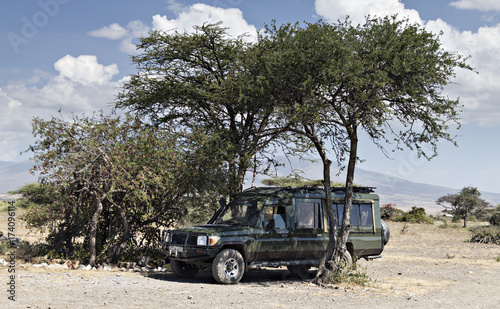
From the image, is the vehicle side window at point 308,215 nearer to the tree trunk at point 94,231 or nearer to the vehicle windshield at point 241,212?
the vehicle windshield at point 241,212

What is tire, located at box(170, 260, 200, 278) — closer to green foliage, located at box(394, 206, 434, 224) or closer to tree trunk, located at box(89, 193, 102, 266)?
tree trunk, located at box(89, 193, 102, 266)

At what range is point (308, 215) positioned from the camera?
1336cm

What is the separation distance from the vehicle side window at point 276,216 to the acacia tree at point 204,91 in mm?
3886

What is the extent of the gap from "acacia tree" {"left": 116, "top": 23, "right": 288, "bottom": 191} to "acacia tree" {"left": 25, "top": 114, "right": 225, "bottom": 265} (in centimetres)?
213

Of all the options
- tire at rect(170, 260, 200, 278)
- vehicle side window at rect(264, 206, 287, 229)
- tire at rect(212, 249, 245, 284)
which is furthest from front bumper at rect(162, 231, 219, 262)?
vehicle side window at rect(264, 206, 287, 229)

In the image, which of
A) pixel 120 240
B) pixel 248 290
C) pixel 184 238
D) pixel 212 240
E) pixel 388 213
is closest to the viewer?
pixel 248 290

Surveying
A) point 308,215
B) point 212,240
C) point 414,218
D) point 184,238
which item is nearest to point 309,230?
point 308,215

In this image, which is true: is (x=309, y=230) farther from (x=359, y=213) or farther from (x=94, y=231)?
(x=94, y=231)

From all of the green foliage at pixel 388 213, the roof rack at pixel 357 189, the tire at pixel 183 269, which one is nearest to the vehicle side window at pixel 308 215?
the roof rack at pixel 357 189

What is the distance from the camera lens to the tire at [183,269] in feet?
42.3

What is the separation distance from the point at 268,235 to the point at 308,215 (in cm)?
141

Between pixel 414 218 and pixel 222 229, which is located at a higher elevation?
pixel 414 218

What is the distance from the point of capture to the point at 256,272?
14695 millimetres

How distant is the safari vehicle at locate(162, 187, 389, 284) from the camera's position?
11.9 meters
